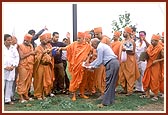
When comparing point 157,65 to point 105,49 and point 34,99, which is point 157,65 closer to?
point 105,49

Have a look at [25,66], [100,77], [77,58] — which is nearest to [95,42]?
[77,58]

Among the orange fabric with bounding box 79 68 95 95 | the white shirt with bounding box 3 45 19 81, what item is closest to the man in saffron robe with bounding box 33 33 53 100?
the white shirt with bounding box 3 45 19 81

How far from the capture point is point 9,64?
893 cm

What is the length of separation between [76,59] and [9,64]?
5.38ft

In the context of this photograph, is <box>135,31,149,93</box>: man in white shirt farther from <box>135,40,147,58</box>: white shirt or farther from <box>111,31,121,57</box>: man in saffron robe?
<box>111,31,121,57</box>: man in saffron robe

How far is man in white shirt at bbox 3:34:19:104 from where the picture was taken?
8875mm

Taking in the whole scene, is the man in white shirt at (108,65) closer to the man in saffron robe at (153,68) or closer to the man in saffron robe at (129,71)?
the man in saffron robe at (153,68)

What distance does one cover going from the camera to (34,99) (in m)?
9.66

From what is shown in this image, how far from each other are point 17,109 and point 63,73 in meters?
2.07

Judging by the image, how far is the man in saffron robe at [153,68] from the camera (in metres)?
9.56

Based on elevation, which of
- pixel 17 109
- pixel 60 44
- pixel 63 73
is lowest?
pixel 17 109

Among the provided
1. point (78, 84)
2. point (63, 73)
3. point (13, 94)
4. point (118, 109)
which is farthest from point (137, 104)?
point (13, 94)

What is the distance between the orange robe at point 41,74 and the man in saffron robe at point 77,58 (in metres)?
0.54

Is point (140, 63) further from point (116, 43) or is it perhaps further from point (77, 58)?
point (77, 58)
